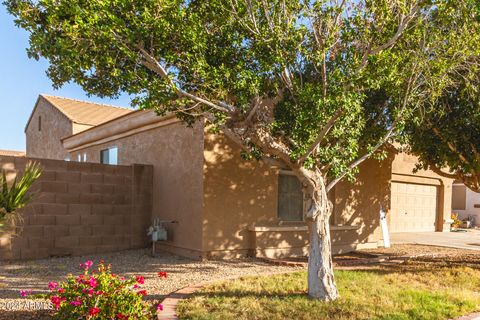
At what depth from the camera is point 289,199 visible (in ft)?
38.2

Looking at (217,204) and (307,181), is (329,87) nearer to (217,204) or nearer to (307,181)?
(307,181)

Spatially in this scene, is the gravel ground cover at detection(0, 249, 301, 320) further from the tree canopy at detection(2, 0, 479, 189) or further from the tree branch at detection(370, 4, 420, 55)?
the tree branch at detection(370, 4, 420, 55)

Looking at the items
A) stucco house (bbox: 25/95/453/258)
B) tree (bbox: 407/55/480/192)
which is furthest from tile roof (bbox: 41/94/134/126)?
tree (bbox: 407/55/480/192)

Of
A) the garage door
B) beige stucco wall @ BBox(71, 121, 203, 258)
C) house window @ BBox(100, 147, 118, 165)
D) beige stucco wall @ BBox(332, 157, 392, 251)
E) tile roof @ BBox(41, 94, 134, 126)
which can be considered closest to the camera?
beige stucco wall @ BBox(71, 121, 203, 258)

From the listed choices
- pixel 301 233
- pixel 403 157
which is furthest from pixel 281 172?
pixel 403 157

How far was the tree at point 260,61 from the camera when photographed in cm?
598

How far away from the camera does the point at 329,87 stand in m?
6.43

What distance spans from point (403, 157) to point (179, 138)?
11.8 meters

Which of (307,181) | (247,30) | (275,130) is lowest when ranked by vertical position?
(307,181)

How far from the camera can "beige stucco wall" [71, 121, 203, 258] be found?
1030 centimetres

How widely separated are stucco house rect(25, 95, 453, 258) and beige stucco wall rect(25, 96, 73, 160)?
7071 millimetres

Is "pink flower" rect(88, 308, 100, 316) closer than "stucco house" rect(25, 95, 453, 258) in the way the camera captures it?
Yes

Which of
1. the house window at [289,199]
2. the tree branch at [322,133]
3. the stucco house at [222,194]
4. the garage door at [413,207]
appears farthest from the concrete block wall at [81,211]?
the garage door at [413,207]

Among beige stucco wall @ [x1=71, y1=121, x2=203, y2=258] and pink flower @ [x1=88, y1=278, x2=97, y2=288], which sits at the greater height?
beige stucco wall @ [x1=71, y1=121, x2=203, y2=258]
